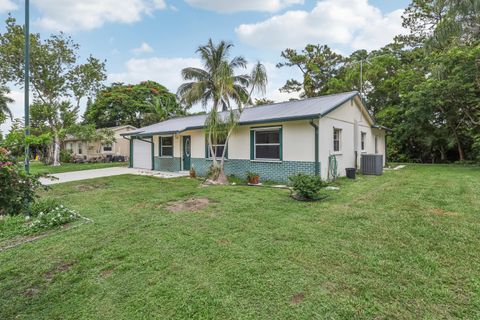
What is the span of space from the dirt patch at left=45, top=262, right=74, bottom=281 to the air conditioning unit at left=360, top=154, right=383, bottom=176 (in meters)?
11.8

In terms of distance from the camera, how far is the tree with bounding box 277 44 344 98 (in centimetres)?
2688

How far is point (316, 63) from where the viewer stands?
1057 inches

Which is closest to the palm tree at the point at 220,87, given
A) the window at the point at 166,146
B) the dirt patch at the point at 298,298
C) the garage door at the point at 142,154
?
the window at the point at 166,146

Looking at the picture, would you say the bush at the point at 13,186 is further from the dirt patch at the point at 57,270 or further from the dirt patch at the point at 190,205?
the dirt patch at the point at 190,205

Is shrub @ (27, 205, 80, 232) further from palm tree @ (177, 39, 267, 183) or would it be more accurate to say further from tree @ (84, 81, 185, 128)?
tree @ (84, 81, 185, 128)

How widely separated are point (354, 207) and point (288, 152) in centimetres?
409

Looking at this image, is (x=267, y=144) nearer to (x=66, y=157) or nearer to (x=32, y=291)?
(x=32, y=291)

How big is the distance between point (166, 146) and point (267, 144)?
7451mm

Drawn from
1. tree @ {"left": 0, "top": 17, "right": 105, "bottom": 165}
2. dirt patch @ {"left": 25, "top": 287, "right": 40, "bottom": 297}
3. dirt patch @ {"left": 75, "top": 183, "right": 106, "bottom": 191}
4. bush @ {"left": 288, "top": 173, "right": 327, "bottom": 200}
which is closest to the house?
bush @ {"left": 288, "top": 173, "right": 327, "bottom": 200}

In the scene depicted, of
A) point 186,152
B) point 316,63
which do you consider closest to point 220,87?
point 186,152

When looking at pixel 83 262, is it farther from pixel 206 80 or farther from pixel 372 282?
pixel 206 80

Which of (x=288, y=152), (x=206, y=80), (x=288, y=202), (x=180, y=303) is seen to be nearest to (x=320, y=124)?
(x=288, y=152)

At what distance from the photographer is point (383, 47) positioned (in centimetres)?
2469

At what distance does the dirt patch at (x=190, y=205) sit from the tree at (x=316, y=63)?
2371 centimetres
